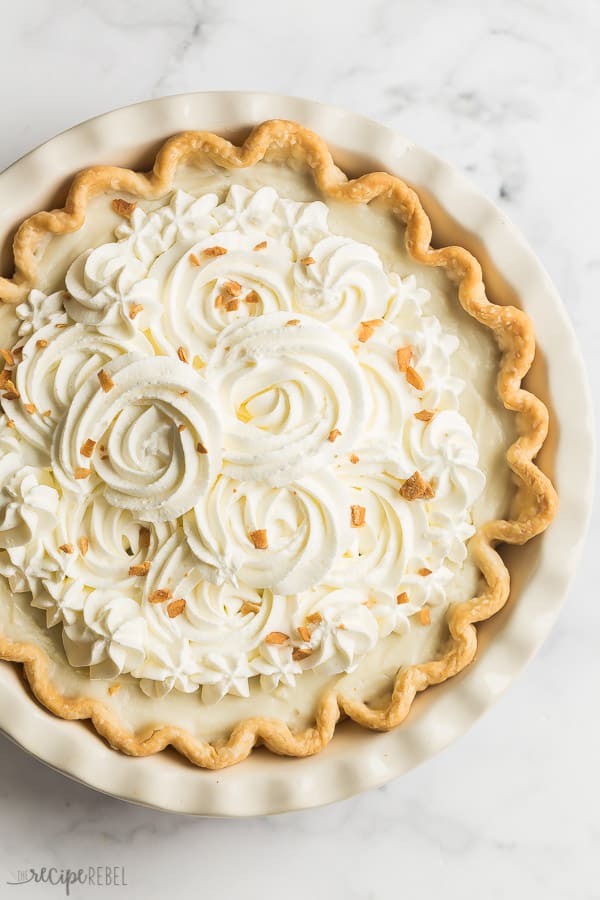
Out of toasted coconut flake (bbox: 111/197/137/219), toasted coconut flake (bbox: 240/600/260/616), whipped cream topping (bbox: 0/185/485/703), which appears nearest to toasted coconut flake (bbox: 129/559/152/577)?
whipped cream topping (bbox: 0/185/485/703)

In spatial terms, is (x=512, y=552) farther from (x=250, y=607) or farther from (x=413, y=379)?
(x=250, y=607)

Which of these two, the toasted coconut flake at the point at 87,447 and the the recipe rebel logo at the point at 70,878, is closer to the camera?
the toasted coconut flake at the point at 87,447

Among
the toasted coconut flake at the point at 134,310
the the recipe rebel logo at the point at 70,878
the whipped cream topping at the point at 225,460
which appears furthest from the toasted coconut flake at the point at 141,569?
the the recipe rebel logo at the point at 70,878

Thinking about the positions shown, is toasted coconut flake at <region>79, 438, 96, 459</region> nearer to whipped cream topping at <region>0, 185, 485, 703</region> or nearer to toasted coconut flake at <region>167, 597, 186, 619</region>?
whipped cream topping at <region>0, 185, 485, 703</region>

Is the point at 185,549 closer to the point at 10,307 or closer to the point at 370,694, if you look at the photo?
the point at 370,694

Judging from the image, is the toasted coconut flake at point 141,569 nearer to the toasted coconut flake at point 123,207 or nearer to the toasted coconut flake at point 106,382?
the toasted coconut flake at point 106,382

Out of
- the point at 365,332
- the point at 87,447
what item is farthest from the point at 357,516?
the point at 87,447
